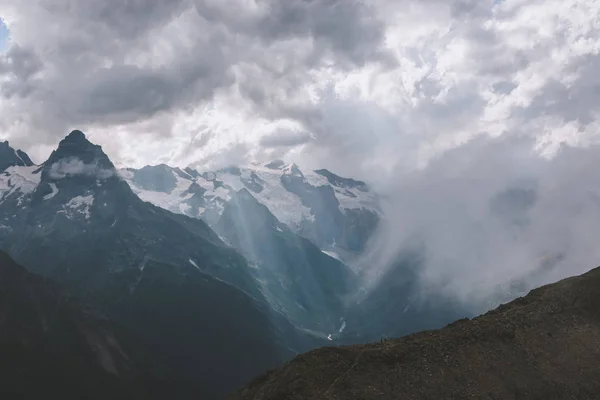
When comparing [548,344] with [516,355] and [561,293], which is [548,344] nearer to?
[516,355]

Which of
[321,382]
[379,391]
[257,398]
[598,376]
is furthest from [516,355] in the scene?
[257,398]

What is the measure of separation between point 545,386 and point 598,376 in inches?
366

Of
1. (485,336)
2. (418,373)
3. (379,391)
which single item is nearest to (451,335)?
(485,336)

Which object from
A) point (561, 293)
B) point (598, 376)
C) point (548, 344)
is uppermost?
point (561, 293)

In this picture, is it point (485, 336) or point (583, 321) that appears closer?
point (485, 336)

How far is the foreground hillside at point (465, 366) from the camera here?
79.8 meters

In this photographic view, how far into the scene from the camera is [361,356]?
84.2 metres

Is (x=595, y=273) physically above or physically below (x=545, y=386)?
above

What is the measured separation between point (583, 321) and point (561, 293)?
311 inches

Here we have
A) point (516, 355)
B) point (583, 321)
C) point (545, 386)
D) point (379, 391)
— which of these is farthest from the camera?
point (583, 321)

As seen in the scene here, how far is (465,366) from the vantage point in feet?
280

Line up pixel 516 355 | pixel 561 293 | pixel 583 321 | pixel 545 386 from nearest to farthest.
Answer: pixel 545 386 → pixel 516 355 → pixel 583 321 → pixel 561 293

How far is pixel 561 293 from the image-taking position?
346ft

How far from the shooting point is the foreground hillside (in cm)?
7975
